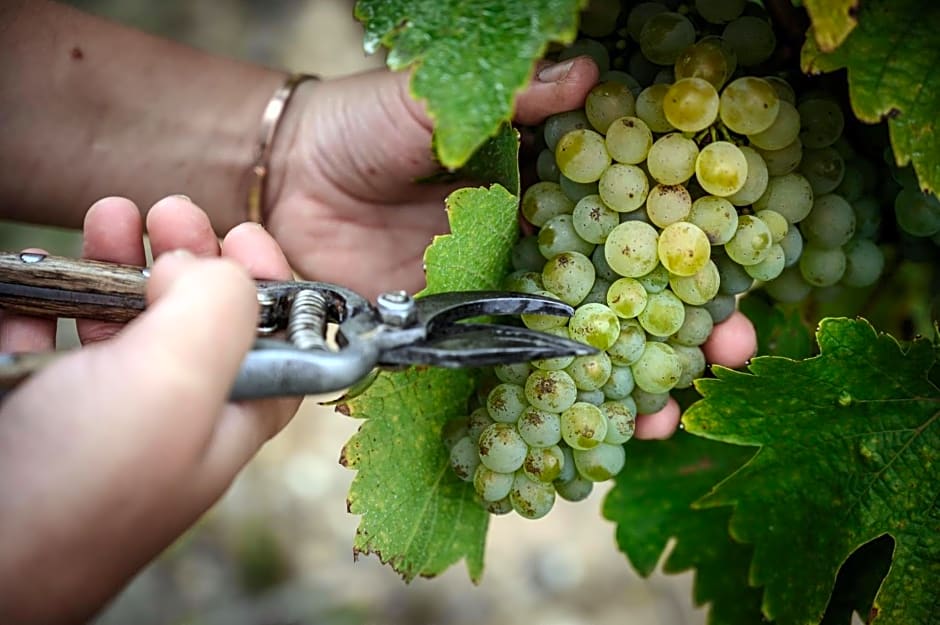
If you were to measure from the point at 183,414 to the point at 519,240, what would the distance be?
0.33 meters

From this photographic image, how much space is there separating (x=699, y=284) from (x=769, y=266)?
5 cm

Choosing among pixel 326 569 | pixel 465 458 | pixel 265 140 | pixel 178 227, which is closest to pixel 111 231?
pixel 178 227

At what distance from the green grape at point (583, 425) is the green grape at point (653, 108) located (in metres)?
0.19

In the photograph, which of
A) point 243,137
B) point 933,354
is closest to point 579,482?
point 933,354

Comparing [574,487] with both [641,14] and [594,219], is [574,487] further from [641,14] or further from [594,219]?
[641,14]

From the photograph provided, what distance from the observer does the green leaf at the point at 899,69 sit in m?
0.48

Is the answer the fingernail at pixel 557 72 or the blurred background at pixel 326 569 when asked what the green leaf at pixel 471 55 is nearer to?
the fingernail at pixel 557 72

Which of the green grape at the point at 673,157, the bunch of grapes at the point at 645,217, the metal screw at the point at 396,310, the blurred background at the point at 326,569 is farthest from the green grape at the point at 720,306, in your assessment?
the blurred background at the point at 326,569

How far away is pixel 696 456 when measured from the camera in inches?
30.3

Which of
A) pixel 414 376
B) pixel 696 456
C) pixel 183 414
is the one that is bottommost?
pixel 696 456

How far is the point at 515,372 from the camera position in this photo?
1.98ft

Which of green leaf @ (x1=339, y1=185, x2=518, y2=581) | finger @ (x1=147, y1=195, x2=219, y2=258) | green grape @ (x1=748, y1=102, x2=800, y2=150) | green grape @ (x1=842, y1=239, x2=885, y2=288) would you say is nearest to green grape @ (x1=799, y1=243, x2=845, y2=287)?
green grape @ (x1=842, y1=239, x2=885, y2=288)

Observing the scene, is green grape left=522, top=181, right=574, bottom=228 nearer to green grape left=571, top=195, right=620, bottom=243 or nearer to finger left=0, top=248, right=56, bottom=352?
green grape left=571, top=195, right=620, bottom=243

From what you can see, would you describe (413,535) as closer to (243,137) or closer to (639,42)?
(639,42)
